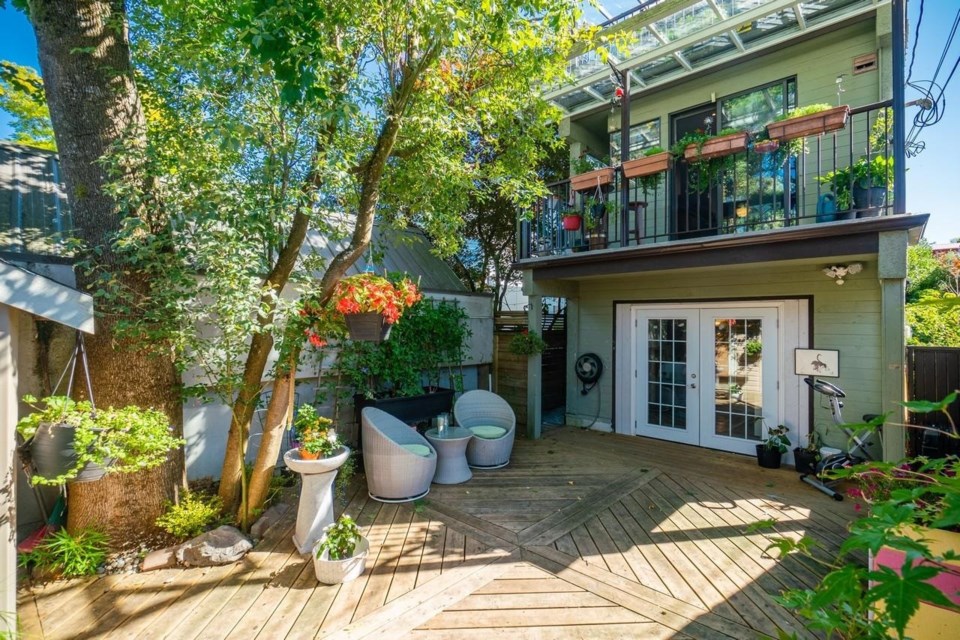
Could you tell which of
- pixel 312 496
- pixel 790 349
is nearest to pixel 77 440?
pixel 312 496

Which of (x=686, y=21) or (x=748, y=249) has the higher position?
(x=686, y=21)

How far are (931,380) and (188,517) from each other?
666 centimetres

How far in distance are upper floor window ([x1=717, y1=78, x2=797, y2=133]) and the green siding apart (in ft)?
6.29

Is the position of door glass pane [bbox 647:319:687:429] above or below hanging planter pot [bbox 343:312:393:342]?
below

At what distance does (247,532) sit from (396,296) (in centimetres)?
213

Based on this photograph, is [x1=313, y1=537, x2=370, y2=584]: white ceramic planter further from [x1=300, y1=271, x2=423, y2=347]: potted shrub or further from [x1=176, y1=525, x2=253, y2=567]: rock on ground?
[x1=300, y1=271, x2=423, y2=347]: potted shrub

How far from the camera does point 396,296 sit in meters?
3.50

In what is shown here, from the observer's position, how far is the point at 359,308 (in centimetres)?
328

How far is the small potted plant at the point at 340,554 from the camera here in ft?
9.36

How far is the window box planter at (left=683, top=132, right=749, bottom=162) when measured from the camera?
4.65m

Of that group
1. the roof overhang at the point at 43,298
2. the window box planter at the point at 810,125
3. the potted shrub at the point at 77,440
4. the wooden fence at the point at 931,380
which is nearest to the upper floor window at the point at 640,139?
the window box planter at the point at 810,125

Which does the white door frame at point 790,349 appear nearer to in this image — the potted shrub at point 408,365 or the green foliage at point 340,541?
the potted shrub at point 408,365

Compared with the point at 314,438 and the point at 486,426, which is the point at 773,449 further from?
the point at 314,438

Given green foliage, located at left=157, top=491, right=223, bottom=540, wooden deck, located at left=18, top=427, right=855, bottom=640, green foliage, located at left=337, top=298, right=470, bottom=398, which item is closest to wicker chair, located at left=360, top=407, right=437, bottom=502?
wooden deck, located at left=18, top=427, right=855, bottom=640
